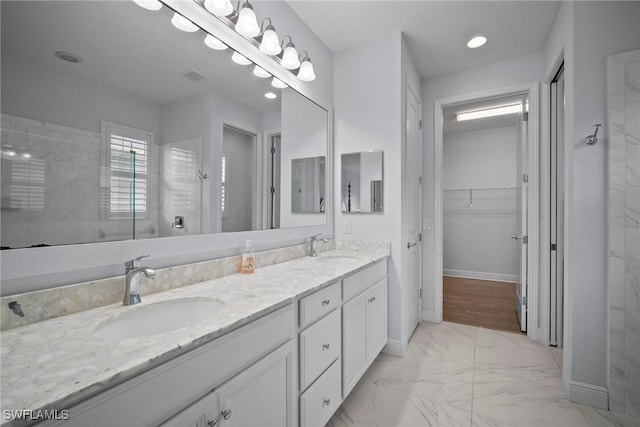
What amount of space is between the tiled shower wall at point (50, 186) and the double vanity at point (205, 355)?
0.27 metres

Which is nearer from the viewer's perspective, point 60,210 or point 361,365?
point 60,210

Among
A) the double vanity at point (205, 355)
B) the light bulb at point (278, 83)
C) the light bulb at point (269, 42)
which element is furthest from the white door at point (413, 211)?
the light bulb at point (269, 42)

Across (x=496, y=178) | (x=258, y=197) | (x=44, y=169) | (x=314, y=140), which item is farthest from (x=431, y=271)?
(x=44, y=169)

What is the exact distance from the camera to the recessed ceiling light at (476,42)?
242 centimetres

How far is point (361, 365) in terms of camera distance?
1810 millimetres

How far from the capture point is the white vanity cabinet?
1.63 m

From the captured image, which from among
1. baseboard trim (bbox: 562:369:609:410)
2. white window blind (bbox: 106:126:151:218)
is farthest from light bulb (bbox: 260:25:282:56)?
baseboard trim (bbox: 562:369:609:410)

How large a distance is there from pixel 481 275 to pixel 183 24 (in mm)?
5171

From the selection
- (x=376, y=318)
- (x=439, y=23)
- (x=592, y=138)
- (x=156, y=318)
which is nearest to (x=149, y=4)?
(x=156, y=318)

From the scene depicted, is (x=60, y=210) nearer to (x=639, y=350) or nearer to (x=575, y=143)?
(x=575, y=143)

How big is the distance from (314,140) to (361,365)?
1.67m

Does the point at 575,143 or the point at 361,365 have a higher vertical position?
the point at 575,143

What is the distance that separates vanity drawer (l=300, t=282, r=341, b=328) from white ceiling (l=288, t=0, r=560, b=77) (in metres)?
1.93

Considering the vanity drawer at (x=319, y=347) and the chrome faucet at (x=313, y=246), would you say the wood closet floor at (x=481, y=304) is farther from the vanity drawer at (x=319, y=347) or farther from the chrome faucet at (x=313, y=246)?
the vanity drawer at (x=319, y=347)
